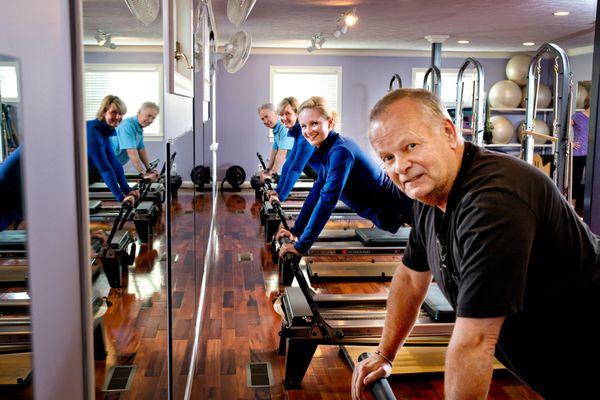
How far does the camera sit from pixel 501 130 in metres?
11.1

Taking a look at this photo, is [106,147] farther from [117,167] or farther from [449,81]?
[449,81]

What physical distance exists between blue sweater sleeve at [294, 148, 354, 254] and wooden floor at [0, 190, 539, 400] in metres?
0.68

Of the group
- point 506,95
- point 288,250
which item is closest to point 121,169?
point 288,250

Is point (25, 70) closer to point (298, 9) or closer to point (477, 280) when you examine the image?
point (477, 280)

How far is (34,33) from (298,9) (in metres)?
6.99

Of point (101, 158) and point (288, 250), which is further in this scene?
point (288, 250)

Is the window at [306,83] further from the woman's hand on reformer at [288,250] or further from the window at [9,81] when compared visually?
→ the window at [9,81]

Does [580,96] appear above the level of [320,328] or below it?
above

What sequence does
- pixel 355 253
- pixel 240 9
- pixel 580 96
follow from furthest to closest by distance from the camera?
1. pixel 580 96
2. pixel 355 253
3. pixel 240 9

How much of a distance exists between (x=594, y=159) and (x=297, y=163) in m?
2.48

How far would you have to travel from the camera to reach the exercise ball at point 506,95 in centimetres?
1146

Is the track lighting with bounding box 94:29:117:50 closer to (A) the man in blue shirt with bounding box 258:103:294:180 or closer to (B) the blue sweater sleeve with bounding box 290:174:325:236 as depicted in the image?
(B) the blue sweater sleeve with bounding box 290:174:325:236

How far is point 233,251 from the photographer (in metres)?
6.52

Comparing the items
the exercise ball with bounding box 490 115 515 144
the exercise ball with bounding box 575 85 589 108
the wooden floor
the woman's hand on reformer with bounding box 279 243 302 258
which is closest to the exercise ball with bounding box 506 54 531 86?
the exercise ball with bounding box 490 115 515 144
